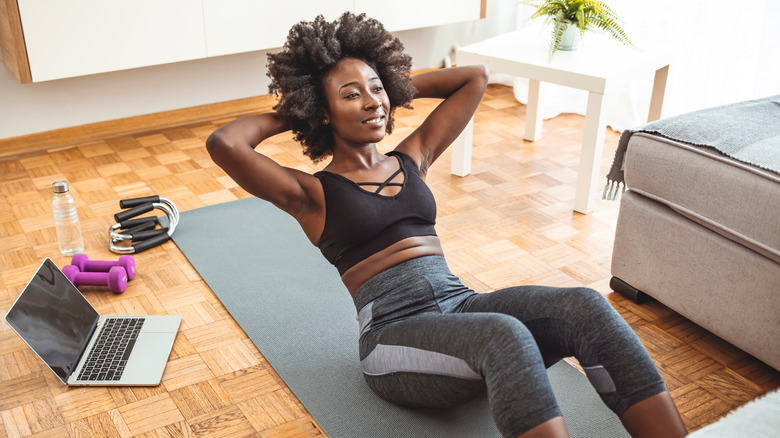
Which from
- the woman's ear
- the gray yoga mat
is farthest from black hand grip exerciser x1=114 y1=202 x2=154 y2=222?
the woman's ear

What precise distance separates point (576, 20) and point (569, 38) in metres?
0.07

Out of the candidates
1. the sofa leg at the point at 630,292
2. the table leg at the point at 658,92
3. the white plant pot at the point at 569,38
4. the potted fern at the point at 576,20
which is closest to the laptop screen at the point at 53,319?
the sofa leg at the point at 630,292

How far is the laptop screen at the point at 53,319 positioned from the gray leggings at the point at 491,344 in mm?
730

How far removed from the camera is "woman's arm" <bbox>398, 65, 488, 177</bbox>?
5.62 ft

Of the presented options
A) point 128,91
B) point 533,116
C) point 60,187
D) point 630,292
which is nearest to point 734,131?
point 630,292

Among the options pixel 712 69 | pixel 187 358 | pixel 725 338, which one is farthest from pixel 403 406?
pixel 712 69

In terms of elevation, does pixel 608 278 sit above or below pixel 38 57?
below

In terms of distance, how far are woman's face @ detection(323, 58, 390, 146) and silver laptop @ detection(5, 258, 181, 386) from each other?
29.2 inches

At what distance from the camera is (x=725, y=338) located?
5.91 ft

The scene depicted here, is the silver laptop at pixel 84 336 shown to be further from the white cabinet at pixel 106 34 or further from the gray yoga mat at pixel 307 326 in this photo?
the white cabinet at pixel 106 34

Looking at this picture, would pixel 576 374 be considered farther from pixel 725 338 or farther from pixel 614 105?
pixel 614 105

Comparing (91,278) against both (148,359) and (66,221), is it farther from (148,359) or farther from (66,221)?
(148,359)

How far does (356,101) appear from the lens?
1532 millimetres

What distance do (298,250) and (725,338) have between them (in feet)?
4.01
